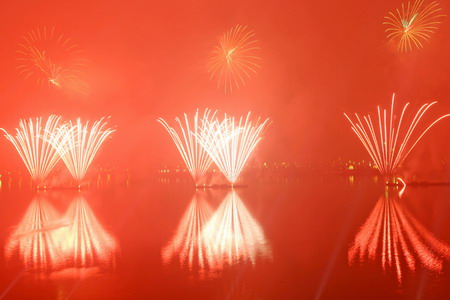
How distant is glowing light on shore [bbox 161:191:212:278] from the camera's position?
37.9ft

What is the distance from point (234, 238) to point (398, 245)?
4788 millimetres

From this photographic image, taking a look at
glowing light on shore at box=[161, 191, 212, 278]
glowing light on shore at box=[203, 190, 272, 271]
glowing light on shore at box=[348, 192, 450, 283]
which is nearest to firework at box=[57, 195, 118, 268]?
glowing light on shore at box=[161, 191, 212, 278]

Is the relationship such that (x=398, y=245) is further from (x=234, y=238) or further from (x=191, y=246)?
(x=191, y=246)

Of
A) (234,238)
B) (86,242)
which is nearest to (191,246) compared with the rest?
(234,238)

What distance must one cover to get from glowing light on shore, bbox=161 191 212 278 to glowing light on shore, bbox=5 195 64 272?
115 inches

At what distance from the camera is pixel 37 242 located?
14797 millimetres

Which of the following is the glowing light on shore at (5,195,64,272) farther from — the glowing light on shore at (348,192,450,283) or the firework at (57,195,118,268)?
the glowing light on shore at (348,192,450,283)

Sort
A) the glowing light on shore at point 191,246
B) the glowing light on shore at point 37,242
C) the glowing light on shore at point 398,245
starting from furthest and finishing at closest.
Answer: the glowing light on shore at point 37,242, the glowing light on shore at point 191,246, the glowing light on shore at point 398,245

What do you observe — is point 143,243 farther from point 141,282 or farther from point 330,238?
point 330,238

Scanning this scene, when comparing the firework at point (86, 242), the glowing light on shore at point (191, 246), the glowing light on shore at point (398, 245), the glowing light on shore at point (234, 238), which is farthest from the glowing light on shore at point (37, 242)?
the glowing light on shore at point (398, 245)

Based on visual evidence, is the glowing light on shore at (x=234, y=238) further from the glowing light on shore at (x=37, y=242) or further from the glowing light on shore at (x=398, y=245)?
the glowing light on shore at (x=37, y=242)

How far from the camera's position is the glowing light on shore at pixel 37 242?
475 inches

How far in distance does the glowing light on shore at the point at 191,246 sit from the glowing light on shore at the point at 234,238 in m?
0.19

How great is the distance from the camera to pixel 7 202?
27312mm
